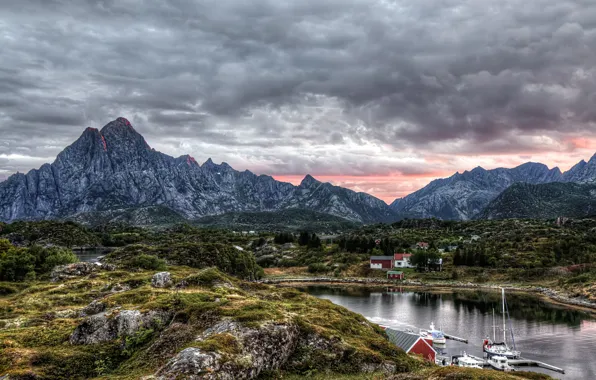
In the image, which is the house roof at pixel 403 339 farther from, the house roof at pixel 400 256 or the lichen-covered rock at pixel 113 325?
the house roof at pixel 400 256

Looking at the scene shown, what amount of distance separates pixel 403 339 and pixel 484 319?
4010 centimetres

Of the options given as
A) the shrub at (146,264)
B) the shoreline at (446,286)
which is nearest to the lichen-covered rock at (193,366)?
the shrub at (146,264)

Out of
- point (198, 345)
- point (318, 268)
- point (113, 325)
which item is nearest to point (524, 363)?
point (198, 345)

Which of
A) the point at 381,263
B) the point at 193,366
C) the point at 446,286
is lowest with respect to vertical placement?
the point at 446,286

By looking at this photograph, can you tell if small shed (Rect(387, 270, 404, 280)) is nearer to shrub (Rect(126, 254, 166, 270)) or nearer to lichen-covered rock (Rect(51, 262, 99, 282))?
shrub (Rect(126, 254, 166, 270))

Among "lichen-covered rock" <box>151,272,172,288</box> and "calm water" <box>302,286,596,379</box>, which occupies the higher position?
"lichen-covered rock" <box>151,272,172,288</box>

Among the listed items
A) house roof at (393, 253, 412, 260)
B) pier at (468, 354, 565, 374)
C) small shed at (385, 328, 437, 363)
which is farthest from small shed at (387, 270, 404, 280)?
small shed at (385, 328, 437, 363)

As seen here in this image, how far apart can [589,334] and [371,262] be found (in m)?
83.5

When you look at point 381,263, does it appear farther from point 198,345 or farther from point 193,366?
point 193,366

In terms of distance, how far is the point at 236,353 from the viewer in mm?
20766

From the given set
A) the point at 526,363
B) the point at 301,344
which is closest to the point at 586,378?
the point at 526,363

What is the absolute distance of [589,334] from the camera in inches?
2768

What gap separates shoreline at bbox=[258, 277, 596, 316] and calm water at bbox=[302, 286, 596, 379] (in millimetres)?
5578

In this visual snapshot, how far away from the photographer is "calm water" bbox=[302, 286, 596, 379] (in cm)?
5997
